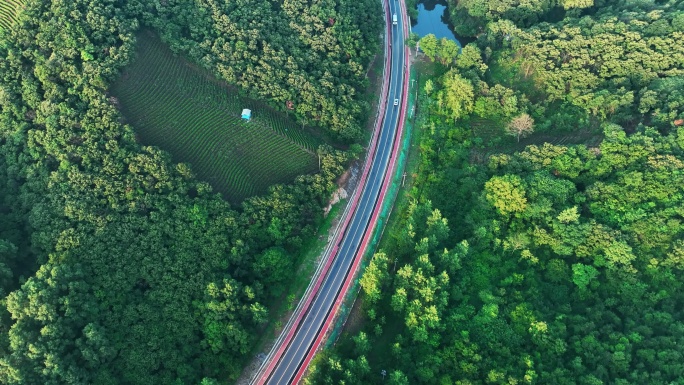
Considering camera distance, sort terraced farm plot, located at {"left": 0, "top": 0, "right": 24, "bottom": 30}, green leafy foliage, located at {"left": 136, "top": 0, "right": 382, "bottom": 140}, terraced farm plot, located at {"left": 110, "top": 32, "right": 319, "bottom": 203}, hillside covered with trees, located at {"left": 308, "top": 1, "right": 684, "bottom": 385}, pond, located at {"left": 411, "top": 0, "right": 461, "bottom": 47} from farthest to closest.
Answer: pond, located at {"left": 411, "top": 0, "right": 461, "bottom": 47}, green leafy foliage, located at {"left": 136, "top": 0, "right": 382, "bottom": 140}, terraced farm plot, located at {"left": 0, "top": 0, "right": 24, "bottom": 30}, terraced farm plot, located at {"left": 110, "top": 32, "right": 319, "bottom": 203}, hillside covered with trees, located at {"left": 308, "top": 1, "right": 684, "bottom": 385}

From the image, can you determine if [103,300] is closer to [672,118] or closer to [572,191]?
[572,191]

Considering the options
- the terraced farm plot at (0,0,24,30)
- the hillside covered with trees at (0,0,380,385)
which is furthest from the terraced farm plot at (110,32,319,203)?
the terraced farm plot at (0,0,24,30)

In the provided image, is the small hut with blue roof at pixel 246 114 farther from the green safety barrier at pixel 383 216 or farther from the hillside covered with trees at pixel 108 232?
the green safety barrier at pixel 383 216

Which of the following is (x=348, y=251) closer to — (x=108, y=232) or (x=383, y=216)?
(x=383, y=216)

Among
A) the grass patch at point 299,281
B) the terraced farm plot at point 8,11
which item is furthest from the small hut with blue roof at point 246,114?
the terraced farm plot at point 8,11

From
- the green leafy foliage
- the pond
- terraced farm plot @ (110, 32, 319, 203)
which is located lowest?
terraced farm plot @ (110, 32, 319, 203)

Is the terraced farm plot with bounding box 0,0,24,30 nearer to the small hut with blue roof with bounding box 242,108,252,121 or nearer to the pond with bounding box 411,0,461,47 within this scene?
the small hut with blue roof with bounding box 242,108,252,121

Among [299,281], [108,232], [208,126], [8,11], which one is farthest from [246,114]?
[8,11]
